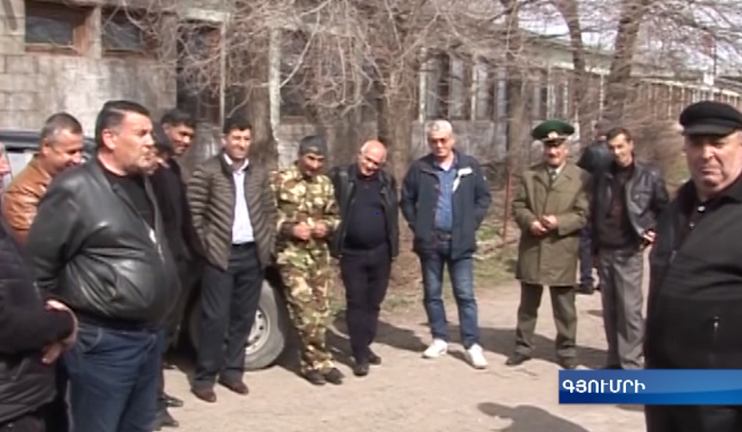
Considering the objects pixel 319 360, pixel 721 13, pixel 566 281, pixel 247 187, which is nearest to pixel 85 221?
pixel 247 187

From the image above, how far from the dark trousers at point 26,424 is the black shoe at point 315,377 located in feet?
12.7

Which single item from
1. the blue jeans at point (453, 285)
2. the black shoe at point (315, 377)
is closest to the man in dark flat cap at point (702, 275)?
the black shoe at point (315, 377)

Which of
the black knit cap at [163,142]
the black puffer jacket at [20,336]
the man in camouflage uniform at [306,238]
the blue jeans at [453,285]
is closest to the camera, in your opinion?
the black puffer jacket at [20,336]

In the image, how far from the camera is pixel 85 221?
4043mm

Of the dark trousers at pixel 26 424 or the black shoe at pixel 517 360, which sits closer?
the dark trousers at pixel 26 424

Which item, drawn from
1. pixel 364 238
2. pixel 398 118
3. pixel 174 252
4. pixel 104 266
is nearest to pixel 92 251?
pixel 104 266

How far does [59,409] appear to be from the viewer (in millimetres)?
3873

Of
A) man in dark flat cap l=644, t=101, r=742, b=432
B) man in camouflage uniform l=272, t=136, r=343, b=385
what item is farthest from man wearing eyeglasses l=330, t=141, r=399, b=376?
man in dark flat cap l=644, t=101, r=742, b=432

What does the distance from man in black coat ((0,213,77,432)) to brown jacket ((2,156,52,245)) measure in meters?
2.04

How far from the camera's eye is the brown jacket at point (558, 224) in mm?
7668

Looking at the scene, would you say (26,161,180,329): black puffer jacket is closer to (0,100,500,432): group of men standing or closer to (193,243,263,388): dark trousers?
(0,100,500,432): group of men standing

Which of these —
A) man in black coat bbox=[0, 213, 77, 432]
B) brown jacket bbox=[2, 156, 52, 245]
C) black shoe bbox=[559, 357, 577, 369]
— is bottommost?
black shoe bbox=[559, 357, 577, 369]

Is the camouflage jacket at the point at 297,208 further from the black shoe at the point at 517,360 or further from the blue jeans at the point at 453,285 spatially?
the black shoe at the point at 517,360

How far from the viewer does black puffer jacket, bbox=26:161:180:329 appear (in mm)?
4043
